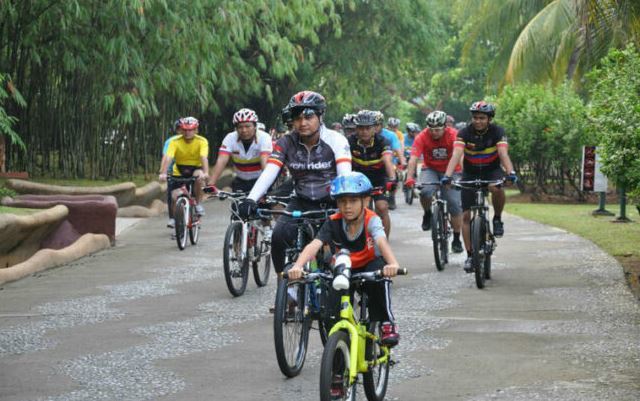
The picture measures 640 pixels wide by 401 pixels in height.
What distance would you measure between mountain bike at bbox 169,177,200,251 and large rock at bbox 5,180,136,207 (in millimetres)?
3162

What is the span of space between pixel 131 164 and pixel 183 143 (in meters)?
9.35

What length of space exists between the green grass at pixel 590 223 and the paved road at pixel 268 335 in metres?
1.20

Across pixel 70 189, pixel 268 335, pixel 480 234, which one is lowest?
pixel 268 335

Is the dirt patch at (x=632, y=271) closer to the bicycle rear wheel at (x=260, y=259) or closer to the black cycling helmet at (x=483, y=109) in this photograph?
the black cycling helmet at (x=483, y=109)

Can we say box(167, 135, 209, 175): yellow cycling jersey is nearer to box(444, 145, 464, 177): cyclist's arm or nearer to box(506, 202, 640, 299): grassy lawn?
box(444, 145, 464, 177): cyclist's arm

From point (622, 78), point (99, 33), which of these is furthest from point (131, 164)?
point (622, 78)

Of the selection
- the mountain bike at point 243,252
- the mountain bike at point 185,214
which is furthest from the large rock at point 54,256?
the mountain bike at point 243,252

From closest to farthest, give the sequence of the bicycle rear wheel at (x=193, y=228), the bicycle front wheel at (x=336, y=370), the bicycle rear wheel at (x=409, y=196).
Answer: the bicycle front wheel at (x=336, y=370), the bicycle rear wheel at (x=193, y=228), the bicycle rear wheel at (x=409, y=196)

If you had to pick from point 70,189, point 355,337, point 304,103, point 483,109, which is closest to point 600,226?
point 483,109

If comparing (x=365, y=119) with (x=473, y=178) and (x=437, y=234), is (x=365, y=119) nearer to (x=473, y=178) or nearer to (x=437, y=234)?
(x=473, y=178)

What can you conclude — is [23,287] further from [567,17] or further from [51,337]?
[567,17]

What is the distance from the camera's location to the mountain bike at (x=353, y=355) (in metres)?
6.29

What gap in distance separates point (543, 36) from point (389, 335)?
22385mm

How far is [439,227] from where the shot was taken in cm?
1387
